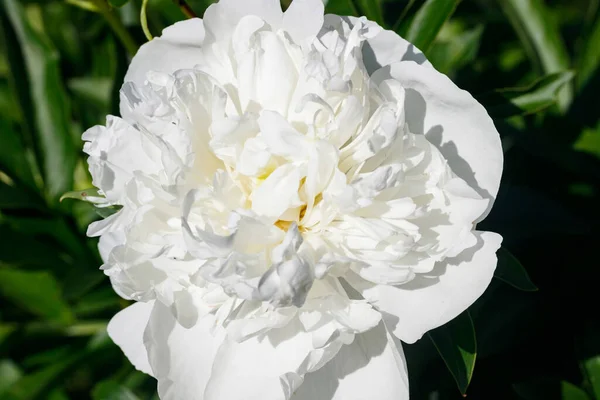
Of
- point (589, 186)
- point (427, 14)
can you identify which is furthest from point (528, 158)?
point (427, 14)

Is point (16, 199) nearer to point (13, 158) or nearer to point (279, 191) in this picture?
point (13, 158)

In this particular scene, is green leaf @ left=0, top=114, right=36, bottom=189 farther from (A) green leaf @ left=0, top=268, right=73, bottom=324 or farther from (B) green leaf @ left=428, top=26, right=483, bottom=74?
(B) green leaf @ left=428, top=26, right=483, bottom=74

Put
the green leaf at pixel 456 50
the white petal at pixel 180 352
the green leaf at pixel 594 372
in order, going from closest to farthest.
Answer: the white petal at pixel 180 352 → the green leaf at pixel 594 372 → the green leaf at pixel 456 50

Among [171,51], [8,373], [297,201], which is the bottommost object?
[8,373]

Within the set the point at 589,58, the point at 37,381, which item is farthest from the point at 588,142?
the point at 37,381

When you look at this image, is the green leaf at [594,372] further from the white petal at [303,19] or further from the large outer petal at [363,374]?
the white petal at [303,19]

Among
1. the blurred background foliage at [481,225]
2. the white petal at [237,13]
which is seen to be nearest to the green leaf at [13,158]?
the blurred background foliage at [481,225]
